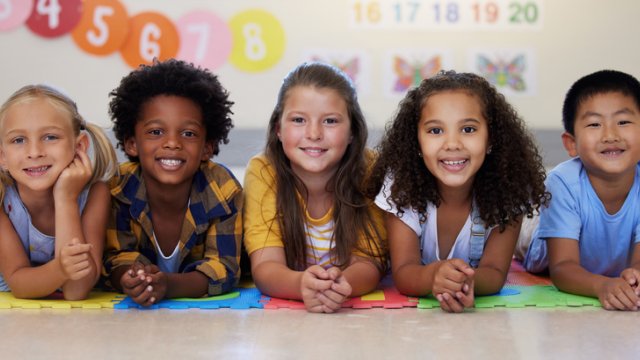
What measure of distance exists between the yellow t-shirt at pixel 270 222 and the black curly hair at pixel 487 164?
0.41 ft

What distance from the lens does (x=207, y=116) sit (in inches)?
72.4

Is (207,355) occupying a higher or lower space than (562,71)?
lower

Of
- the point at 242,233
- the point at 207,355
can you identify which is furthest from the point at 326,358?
the point at 242,233

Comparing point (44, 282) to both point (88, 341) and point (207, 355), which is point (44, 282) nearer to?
point (88, 341)

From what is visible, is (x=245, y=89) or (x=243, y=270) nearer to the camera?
(x=243, y=270)

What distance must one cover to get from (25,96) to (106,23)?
247 cm

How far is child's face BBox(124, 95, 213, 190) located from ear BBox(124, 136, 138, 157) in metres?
0.03

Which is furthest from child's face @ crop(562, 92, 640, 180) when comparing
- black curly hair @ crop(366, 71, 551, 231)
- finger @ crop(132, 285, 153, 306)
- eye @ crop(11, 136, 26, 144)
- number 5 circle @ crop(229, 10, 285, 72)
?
number 5 circle @ crop(229, 10, 285, 72)

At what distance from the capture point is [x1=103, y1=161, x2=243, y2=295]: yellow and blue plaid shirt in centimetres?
172

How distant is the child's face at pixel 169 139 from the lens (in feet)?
5.69

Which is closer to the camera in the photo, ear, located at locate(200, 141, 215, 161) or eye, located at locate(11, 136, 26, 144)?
eye, located at locate(11, 136, 26, 144)

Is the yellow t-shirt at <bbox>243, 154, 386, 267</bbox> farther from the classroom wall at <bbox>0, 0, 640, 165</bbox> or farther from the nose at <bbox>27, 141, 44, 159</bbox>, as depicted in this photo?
the classroom wall at <bbox>0, 0, 640, 165</bbox>

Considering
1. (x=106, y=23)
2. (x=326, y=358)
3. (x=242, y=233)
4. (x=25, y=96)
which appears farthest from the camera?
(x=106, y=23)

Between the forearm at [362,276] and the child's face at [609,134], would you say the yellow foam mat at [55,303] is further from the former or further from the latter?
the child's face at [609,134]
